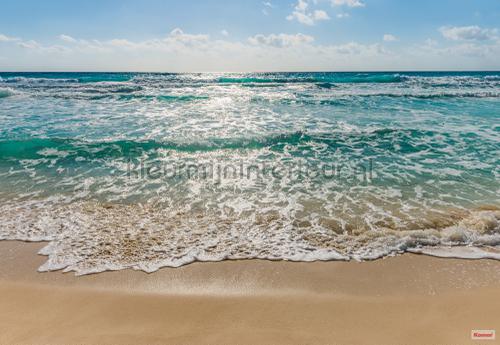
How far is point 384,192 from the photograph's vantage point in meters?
5.91

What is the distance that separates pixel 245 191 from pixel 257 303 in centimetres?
309

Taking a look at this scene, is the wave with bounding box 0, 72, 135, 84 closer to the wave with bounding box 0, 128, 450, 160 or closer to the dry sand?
the wave with bounding box 0, 128, 450, 160

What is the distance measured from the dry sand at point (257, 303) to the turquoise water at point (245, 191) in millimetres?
291

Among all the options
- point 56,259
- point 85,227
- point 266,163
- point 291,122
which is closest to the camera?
point 56,259

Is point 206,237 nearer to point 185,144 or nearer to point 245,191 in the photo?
point 245,191

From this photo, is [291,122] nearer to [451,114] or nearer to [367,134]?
[367,134]

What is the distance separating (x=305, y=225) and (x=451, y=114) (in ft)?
47.2

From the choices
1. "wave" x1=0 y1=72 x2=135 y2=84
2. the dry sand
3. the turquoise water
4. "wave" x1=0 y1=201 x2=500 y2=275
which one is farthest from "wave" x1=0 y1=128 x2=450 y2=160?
"wave" x1=0 y1=72 x2=135 y2=84

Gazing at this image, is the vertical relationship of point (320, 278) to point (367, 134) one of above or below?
below

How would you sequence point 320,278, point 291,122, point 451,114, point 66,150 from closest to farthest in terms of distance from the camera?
point 320,278, point 66,150, point 291,122, point 451,114

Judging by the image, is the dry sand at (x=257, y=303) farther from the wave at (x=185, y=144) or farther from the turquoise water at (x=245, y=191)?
the wave at (x=185, y=144)

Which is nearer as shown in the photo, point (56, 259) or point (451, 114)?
point (56, 259)

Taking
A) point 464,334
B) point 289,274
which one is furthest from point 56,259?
point 464,334

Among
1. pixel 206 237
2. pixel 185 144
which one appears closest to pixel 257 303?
pixel 206 237
